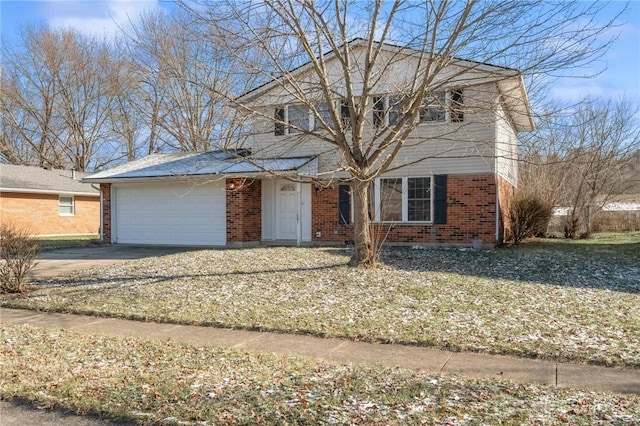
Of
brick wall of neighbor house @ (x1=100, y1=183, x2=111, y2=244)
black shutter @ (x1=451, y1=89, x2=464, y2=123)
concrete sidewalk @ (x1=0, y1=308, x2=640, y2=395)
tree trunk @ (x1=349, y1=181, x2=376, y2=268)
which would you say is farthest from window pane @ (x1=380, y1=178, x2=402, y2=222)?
brick wall of neighbor house @ (x1=100, y1=183, x2=111, y2=244)

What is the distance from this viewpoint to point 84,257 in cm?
1488

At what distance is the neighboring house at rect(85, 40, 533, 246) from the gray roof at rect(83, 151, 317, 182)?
6 centimetres

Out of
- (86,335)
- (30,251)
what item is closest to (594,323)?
(86,335)

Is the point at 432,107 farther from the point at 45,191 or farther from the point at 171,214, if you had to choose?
the point at 45,191

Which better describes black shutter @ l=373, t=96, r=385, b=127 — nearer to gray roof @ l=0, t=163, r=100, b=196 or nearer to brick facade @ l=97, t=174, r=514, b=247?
brick facade @ l=97, t=174, r=514, b=247

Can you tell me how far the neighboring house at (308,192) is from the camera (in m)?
14.6

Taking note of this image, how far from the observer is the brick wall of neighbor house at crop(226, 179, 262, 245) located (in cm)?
1636

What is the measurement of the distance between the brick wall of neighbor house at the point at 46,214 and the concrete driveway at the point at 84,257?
8.04m

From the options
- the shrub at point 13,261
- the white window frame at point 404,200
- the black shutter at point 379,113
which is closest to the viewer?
the shrub at point 13,261

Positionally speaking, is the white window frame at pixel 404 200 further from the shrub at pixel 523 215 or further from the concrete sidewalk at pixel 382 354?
the concrete sidewalk at pixel 382 354

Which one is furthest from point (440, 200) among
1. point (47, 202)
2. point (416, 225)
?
point (47, 202)

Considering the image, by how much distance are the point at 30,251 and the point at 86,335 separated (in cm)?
425

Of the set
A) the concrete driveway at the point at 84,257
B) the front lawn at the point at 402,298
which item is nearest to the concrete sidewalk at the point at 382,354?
the front lawn at the point at 402,298

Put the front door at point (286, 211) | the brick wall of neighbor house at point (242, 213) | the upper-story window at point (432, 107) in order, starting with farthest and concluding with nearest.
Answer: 1. the front door at point (286, 211)
2. the brick wall of neighbor house at point (242, 213)
3. the upper-story window at point (432, 107)
